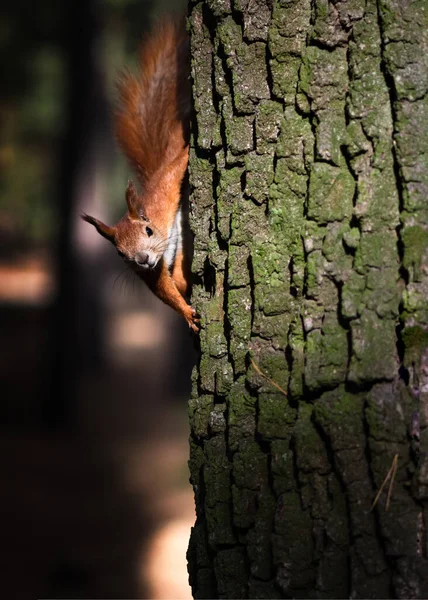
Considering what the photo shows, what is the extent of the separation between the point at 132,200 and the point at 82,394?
7.28m

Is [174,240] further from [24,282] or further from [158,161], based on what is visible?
[24,282]

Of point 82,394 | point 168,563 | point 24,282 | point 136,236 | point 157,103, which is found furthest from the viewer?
point 24,282

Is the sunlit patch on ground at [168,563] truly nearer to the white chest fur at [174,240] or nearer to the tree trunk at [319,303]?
the white chest fur at [174,240]

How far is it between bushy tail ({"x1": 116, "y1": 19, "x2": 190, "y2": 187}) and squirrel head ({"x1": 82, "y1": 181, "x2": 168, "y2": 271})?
0.44 ft

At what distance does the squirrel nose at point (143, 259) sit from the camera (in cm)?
275

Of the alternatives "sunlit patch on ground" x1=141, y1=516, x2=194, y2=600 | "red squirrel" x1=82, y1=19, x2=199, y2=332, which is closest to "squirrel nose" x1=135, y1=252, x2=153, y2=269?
"red squirrel" x1=82, y1=19, x2=199, y2=332

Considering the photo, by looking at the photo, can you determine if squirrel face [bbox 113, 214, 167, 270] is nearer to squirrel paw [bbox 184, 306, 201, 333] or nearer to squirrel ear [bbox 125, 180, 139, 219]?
squirrel ear [bbox 125, 180, 139, 219]

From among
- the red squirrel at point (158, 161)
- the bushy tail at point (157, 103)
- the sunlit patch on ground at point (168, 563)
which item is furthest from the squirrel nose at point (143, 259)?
the sunlit patch on ground at point (168, 563)

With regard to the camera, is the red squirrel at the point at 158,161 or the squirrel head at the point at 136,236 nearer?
the red squirrel at the point at 158,161

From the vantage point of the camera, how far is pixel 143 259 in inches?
108

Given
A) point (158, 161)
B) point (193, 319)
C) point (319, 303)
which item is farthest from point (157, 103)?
point (319, 303)

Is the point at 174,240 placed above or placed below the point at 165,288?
above

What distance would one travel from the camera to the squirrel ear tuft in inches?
109

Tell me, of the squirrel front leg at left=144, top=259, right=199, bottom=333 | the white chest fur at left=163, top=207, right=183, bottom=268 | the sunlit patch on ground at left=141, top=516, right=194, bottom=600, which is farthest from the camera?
the sunlit patch on ground at left=141, top=516, right=194, bottom=600
